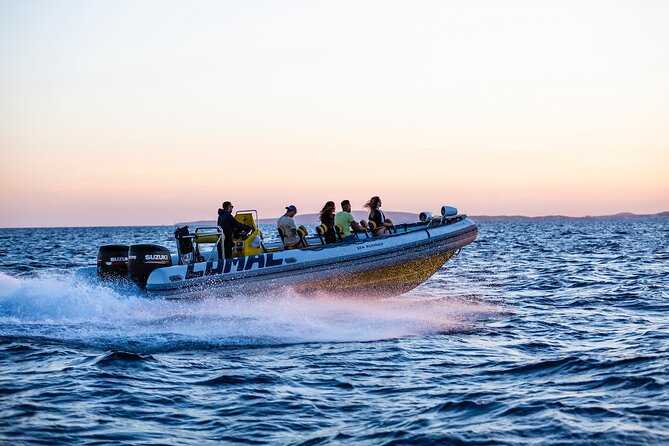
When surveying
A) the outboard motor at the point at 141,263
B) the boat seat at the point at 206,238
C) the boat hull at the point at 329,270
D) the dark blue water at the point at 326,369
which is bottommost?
the dark blue water at the point at 326,369

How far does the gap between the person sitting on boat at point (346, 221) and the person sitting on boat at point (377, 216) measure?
1.33ft

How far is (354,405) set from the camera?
20.0 ft

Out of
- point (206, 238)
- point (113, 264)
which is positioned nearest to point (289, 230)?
point (206, 238)

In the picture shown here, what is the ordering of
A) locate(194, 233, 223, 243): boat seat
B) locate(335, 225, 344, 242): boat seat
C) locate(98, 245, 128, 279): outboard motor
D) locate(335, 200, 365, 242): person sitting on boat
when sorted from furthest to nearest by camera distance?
locate(335, 225, 344, 242): boat seat < locate(335, 200, 365, 242): person sitting on boat < locate(194, 233, 223, 243): boat seat < locate(98, 245, 128, 279): outboard motor

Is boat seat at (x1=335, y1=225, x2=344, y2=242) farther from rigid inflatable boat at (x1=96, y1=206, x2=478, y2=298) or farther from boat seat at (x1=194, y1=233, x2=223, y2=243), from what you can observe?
boat seat at (x1=194, y1=233, x2=223, y2=243)

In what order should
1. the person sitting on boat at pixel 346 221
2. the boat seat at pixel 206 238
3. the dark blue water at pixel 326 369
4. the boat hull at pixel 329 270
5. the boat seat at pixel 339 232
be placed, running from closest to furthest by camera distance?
the dark blue water at pixel 326 369, the boat hull at pixel 329 270, the boat seat at pixel 206 238, the person sitting on boat at pixel 346 221, the boat seat at pixel 339 232

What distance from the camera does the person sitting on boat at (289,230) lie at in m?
11.6

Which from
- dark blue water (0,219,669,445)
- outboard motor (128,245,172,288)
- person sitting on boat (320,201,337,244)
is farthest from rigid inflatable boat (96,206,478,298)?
dark blue water (0,219,669,445)

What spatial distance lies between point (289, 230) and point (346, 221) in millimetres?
1017

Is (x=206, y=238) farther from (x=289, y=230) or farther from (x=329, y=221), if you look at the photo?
(x=329, y=221)

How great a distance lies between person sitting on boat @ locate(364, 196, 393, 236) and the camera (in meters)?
12.4

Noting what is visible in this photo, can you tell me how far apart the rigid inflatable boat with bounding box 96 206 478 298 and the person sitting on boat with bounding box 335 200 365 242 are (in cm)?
13

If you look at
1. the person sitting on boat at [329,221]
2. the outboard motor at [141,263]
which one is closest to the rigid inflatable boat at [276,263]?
the outboard motor at [141,263]

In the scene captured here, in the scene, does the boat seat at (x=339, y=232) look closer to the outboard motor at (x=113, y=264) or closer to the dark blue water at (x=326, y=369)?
the dark blue water at (x=326, y=369)
